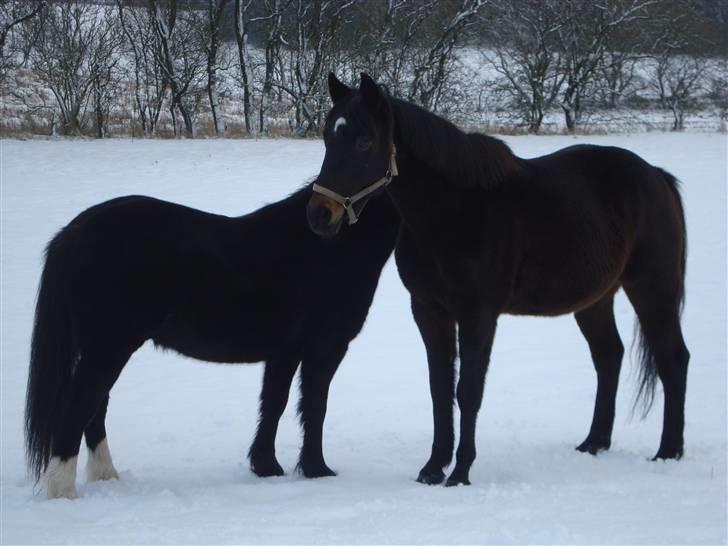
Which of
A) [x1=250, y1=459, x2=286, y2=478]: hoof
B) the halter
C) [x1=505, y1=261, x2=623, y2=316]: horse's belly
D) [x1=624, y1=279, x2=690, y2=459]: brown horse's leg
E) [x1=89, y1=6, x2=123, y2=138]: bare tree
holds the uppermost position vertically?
[x1=89, y1=6, x2=123, y2=138]: bare tree

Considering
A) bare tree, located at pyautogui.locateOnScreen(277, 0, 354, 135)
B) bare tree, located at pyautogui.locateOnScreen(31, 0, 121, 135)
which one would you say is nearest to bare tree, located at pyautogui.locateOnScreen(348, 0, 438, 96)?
bare tree, located at pyautogui.locateOnScreen(277, 0, 354, 135)

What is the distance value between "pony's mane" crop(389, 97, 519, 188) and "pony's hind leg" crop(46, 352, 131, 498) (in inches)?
72.2

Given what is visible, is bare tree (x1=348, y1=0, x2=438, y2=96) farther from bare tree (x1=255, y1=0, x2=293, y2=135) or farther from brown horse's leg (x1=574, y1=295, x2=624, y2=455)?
brown horse's leg (x1=574, y1=295, x2=624, y2=455)

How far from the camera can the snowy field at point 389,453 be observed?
337cm

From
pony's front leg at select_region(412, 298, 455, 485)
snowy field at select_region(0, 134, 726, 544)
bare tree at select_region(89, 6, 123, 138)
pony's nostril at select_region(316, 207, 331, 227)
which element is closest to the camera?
snowy field at select_region(0, 134, 726, 544)

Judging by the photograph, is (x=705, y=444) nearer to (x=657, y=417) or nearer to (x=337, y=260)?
(x=657, y=417)

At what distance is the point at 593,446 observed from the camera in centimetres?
498

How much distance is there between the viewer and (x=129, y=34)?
20.3 m

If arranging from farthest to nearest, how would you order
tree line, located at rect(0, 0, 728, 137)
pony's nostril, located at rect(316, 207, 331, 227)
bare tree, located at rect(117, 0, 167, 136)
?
bare tree, located at rect(117, 0, 167, 136), tree line, located at rect(0, 0, 728, 137), pony's nostril, located at rect(316, 207, 331, 227)

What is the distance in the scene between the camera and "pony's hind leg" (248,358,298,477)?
445cm

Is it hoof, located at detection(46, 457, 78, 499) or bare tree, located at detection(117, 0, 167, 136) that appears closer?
hoof, located at detection(46, 457, 78, 499)

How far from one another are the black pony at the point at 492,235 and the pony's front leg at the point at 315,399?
54 centimetres

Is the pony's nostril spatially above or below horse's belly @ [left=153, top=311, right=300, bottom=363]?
above

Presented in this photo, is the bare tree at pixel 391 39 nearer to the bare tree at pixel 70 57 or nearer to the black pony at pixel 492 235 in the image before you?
the bare tree at pixel 70 57
